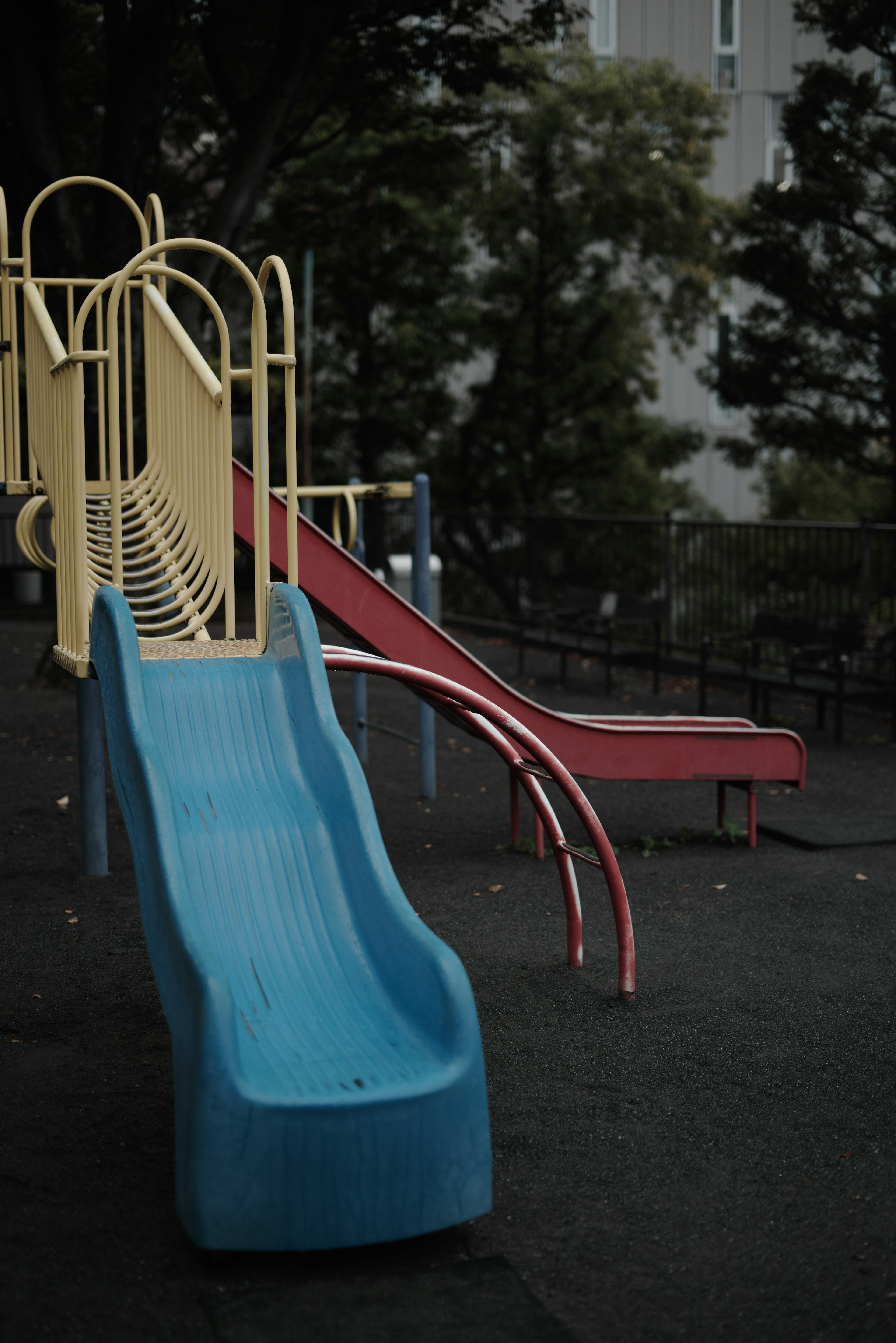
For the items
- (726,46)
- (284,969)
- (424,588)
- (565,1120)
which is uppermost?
(726,46)

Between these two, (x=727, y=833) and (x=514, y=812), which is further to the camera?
(x=727, y=833)

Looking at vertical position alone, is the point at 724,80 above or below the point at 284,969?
above

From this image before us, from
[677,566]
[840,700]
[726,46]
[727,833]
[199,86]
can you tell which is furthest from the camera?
[726,46]

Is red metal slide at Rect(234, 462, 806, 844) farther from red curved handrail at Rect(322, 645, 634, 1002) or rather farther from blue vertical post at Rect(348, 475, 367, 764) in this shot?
blue vertical post at Rect(348, 475, 367, 764)

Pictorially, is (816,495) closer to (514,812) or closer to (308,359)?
(308,359)

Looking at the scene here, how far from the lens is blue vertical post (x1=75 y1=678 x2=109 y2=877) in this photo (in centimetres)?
621

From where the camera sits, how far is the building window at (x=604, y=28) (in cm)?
2819

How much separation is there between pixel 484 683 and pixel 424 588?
1.87 meters

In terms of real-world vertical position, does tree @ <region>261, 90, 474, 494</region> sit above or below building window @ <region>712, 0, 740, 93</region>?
below

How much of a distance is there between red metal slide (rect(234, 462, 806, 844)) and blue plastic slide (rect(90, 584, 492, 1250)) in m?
1.96

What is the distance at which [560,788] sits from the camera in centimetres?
514

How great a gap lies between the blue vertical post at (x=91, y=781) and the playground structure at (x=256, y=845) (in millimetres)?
17

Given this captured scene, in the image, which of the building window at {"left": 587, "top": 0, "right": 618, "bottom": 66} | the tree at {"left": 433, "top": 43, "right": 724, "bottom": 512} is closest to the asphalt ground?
the tree at {"left": 433, "top": 43, "right": 724, "bottom": 512}

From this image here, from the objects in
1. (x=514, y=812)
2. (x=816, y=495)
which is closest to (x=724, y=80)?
(x=816, y=495)
